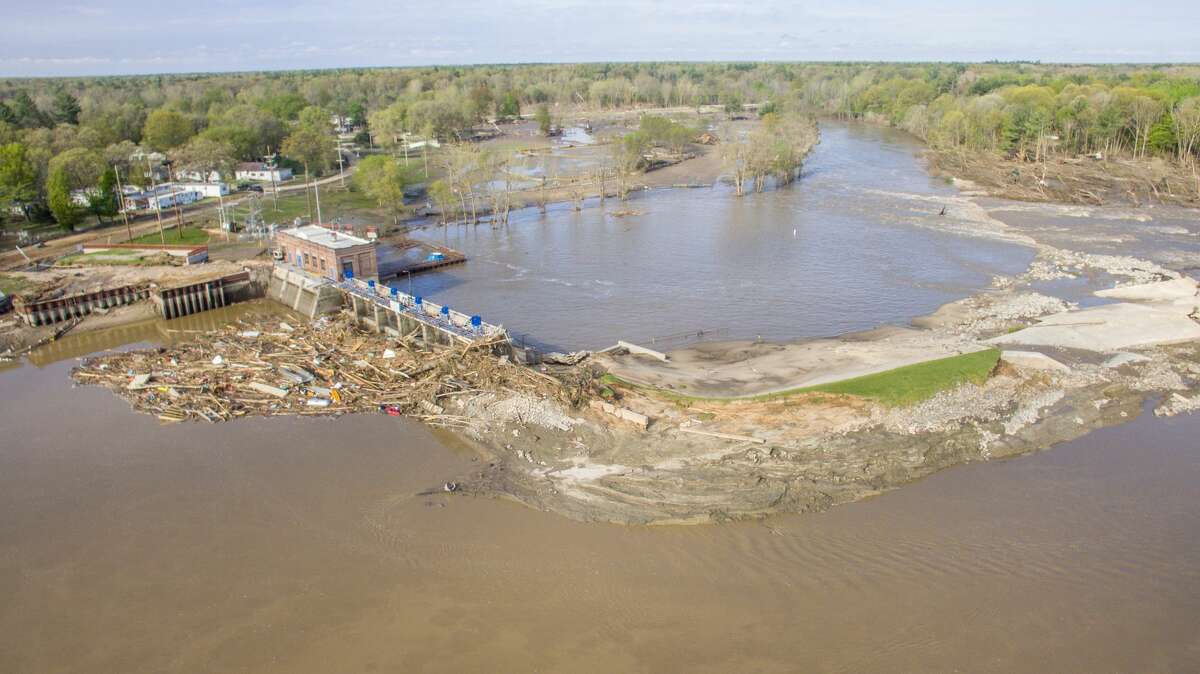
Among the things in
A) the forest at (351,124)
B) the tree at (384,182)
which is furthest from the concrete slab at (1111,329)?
the forest at (351,124)

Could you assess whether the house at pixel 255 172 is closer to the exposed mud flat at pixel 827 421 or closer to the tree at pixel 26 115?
the tree at pixel 26 115

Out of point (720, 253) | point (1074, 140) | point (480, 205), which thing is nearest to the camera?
point (720, 253)

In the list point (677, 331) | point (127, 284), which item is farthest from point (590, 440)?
point (127, 284)

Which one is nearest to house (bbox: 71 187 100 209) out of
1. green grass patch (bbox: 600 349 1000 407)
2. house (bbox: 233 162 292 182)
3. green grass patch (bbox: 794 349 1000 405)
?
house (bbox: 233 162 292 182)

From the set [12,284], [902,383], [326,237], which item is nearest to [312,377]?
[326,237]

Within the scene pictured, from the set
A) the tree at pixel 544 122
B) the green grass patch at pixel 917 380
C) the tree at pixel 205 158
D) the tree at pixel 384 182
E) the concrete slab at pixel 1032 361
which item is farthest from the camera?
the tree at pixel 544 122

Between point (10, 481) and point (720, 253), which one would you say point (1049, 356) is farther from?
point (10, 481)

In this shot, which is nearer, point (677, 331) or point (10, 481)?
point (10, 481)
